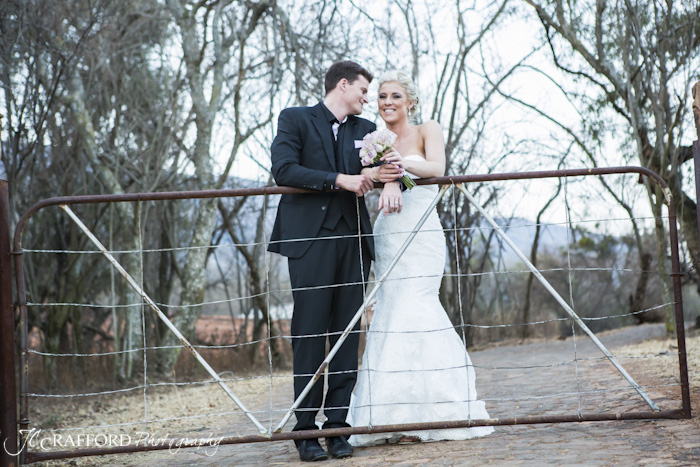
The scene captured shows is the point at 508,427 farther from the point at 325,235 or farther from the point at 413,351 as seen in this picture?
the point at 325,235

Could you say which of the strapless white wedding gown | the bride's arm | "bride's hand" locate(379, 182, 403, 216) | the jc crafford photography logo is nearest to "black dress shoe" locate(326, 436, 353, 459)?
the strapless white wedding gown

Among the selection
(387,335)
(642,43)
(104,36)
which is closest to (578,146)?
(642,43)

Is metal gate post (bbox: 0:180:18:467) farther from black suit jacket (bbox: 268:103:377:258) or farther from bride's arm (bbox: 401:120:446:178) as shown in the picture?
bride's arm (bbox: 401:120:446:178)

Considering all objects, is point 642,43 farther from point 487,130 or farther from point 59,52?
point 59,52

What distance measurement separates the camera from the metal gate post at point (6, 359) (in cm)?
342

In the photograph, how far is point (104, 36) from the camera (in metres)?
9.27

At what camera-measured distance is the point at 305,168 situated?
368 centimetres

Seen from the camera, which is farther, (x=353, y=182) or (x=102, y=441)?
(x=102, y=441)

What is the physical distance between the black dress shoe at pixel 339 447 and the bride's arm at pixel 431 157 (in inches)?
55.9

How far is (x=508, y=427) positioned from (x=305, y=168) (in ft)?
5.90

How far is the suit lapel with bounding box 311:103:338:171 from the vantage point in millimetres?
3855

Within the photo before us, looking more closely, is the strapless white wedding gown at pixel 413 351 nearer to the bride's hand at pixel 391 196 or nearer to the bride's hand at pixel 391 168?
the bride's hand at pixel 391 196

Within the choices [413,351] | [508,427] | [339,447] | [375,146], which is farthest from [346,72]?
[508,427]

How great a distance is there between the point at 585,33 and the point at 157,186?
20.8 feet
